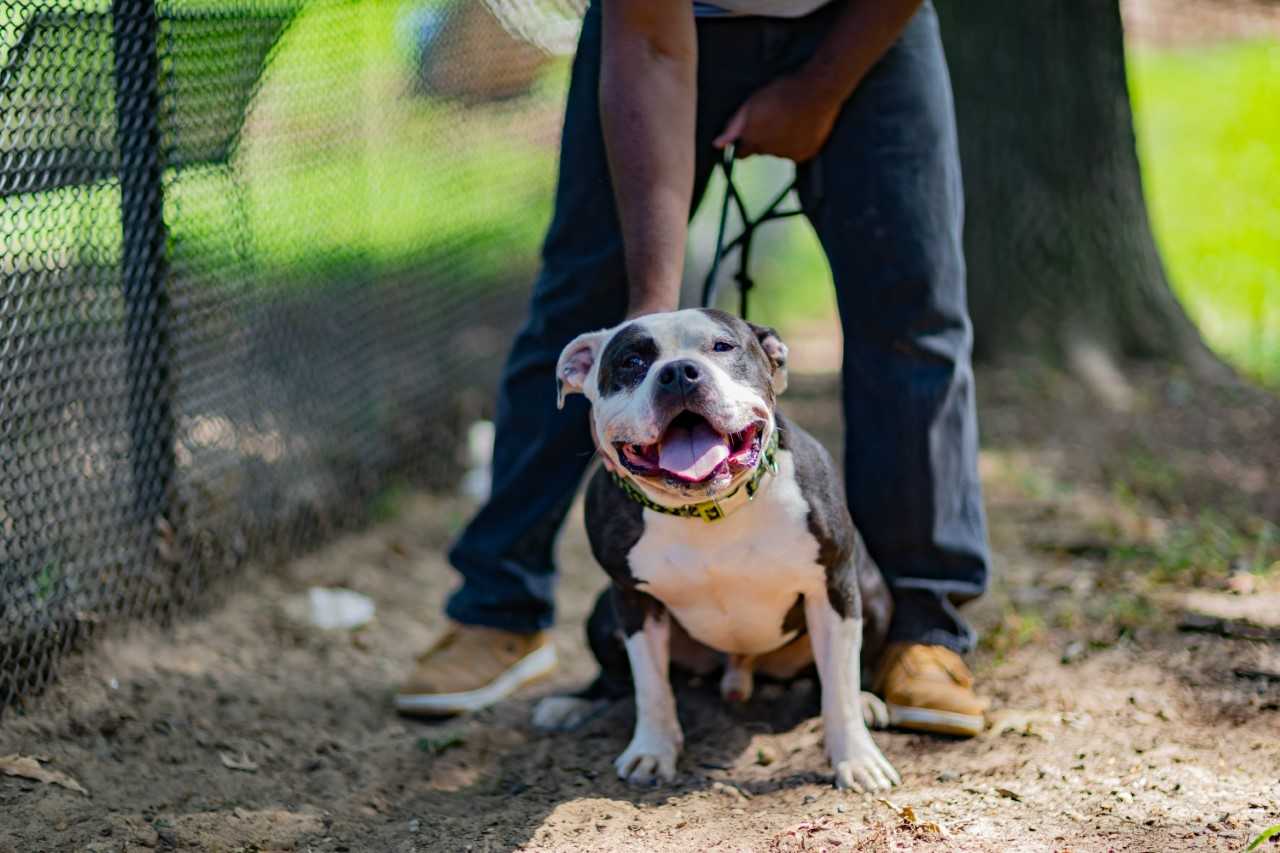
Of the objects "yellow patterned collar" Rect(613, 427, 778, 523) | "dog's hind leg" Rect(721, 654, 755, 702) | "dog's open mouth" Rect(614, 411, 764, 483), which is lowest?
"dog's hind leg" Rect(721, 654, 755, 702)

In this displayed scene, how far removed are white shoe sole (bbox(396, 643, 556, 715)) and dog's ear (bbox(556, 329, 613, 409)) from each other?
98 centimetres

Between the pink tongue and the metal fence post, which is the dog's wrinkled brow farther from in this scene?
the metal fence post

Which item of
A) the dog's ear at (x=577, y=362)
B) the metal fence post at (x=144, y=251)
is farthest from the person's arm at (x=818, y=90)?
the metal fence post at (x=144, y=251)

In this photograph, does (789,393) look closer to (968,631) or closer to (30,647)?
(968,631)

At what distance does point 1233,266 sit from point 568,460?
15.9 ft

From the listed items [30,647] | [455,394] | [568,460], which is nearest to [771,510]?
[568,460]

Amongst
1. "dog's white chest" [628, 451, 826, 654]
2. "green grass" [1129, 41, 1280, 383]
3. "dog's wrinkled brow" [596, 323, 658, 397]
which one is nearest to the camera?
"dog's wrinkled brow" [596, 323, 658, 397]

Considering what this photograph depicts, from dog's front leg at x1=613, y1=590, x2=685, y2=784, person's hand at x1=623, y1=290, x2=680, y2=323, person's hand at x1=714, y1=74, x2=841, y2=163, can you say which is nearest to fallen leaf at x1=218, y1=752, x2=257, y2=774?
dog's front leg at x1=613, y1=590, x2=685, y2=784

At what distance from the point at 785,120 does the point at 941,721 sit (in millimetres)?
1410

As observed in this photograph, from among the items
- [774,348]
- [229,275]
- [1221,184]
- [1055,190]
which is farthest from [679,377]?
[1221,184]

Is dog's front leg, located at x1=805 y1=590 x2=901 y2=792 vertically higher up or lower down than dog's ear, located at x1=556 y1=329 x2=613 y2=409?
lower down

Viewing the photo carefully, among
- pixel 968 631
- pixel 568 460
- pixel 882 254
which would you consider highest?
pixel 882 254

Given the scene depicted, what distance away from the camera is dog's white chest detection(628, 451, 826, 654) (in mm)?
2764

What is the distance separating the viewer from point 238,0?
3.95m
